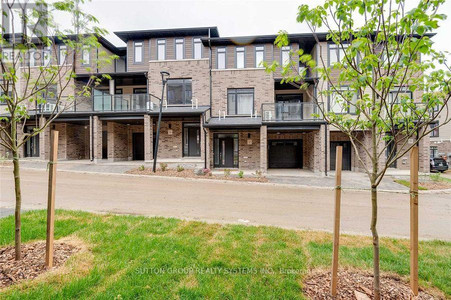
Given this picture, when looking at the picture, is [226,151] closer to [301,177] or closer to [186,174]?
[186,174]

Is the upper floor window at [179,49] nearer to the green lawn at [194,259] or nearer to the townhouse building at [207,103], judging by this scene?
the townhouse building at [207,103]

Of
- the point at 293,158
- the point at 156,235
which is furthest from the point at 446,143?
the point at 156,235

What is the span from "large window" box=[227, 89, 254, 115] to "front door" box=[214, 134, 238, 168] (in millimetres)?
1966

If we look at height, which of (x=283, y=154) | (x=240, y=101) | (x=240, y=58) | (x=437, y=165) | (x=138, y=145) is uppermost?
(x=240, y=58)

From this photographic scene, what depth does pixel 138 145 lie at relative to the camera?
20297mm

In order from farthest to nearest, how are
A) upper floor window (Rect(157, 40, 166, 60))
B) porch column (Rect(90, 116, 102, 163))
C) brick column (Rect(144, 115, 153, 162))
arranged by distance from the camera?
upper floor window (Rect(157, 40, 166, 60))
porch column (Rect(90, 116, 102, 163))
brick column (Rect(144, 115, 153, 162))

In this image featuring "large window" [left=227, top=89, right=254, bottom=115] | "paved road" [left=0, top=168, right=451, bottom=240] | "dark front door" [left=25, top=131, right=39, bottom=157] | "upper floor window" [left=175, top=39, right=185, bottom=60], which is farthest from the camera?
"dark front door" [left=25, top=131, right=39, bottom=157]

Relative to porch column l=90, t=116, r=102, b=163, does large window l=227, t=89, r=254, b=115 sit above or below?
above

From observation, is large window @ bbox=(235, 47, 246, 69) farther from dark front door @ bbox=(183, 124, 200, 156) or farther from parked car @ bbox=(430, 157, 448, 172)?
parked car @ bbox=(430, 157, 448, 172)

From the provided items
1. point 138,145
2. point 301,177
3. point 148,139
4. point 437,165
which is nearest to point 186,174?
point 148,139

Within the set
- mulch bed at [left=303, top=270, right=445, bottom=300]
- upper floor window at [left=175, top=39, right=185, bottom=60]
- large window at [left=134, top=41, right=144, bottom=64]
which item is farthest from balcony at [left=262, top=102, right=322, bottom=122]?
mulch bed at [left=303, top=270, right=445, bottom=300]

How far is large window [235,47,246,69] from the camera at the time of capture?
55.1 feet

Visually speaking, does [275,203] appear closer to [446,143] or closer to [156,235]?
[156,235]

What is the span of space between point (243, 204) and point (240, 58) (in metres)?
12.9
